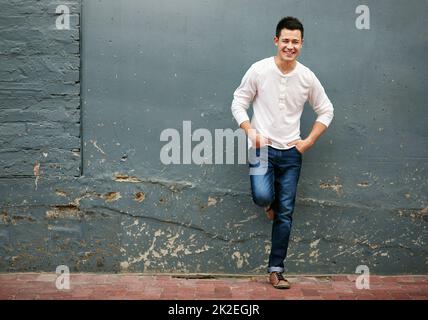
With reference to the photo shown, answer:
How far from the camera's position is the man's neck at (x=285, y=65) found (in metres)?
4.95

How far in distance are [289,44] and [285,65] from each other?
18cm

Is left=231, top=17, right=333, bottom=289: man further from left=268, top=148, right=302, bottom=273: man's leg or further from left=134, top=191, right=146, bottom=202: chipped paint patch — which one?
left=134, top=191, right=146, bottom=202: chipped paint patch

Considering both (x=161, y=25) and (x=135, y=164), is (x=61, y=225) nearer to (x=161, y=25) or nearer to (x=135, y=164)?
(x=135, y=164)

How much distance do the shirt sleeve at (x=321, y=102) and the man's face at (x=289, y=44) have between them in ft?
0.99

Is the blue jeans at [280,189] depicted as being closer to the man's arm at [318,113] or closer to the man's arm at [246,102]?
the man's arm at [318,113]

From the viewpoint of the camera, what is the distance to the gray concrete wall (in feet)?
17.3

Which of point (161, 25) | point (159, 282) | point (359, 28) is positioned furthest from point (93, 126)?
point (359, 28)

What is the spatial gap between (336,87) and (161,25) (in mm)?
1532

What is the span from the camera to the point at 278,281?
511cm

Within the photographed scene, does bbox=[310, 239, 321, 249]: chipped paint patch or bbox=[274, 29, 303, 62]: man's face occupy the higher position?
bbox=[274, 29, 303, 62]: man's face

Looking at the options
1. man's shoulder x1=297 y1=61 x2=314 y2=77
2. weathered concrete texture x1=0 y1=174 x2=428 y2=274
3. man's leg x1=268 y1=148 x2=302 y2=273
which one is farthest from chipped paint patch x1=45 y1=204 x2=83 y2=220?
man's shoulder x1=297 y1=61 x2=314 y2=77

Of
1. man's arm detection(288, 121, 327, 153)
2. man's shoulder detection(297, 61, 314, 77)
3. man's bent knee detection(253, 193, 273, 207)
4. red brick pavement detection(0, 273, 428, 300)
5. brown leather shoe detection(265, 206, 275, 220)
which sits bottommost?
red brick pavement detection(0, 273, 428, 300)

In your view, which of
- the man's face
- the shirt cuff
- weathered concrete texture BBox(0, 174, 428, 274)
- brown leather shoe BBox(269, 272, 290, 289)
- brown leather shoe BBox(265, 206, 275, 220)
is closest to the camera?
the man's face

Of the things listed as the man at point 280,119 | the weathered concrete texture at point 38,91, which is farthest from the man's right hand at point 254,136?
the weathered concrete texture at point 38,91
